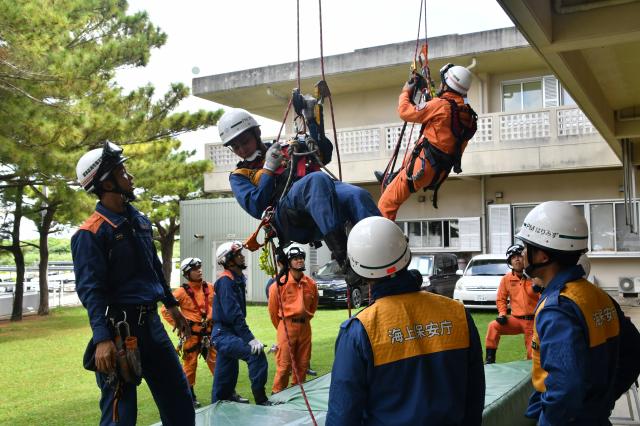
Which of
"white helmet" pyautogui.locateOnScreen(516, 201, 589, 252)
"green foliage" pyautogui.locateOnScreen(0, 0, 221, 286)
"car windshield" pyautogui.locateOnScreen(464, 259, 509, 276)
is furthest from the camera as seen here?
"car windshield" pyautogui.locateOnScreen(464, 259, 509, 276)

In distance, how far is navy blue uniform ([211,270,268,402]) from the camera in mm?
7352

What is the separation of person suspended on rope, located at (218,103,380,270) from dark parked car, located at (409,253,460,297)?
1393cm

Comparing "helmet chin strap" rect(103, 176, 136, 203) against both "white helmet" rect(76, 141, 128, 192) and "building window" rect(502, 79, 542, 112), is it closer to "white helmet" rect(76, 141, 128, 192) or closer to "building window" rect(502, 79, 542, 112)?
"white helmet" rect(76, 141, 128, 192)

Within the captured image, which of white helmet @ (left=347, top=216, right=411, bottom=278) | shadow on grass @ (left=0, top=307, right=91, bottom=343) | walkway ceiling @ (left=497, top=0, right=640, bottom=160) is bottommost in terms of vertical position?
shadow on grass @ (left=0, top=307, right=91, bottom=343)

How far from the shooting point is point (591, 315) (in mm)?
3121

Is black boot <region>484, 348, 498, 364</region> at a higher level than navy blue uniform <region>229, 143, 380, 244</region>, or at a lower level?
lower

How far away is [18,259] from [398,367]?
2187 cm

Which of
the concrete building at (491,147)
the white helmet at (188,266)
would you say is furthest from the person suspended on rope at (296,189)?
the concrete building at (491,147)

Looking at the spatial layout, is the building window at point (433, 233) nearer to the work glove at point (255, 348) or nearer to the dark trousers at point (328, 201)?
the work glove at point (255, 348)

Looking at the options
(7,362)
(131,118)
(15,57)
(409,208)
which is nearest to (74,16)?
(131,118)

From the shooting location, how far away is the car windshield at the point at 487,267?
1736 cm

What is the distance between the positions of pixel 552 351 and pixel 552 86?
18.9 m

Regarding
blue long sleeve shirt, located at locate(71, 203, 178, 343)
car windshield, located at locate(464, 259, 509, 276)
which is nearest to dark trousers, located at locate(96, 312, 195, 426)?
blue long sleeve shirt, located at locate(71, 203, 178, 343)

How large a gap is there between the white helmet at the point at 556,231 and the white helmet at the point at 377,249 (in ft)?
2.93
